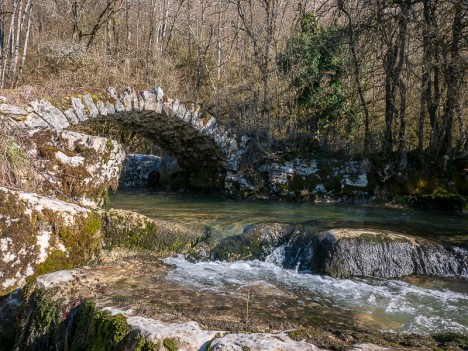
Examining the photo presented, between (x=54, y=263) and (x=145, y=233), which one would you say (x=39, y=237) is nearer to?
(x=54, y=263)

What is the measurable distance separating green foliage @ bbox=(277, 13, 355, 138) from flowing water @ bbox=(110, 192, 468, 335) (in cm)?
462

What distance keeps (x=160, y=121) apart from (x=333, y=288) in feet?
22.5

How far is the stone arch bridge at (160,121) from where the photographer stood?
25.7ft

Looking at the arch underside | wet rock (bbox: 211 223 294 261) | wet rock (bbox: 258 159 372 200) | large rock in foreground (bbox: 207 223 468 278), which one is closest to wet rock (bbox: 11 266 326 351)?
wet rock (bbox: 211 223 294 261)

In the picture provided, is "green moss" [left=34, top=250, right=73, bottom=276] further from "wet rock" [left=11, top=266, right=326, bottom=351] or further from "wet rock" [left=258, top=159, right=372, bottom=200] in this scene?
"wet rock" [left=258, top=159, right=372, bottom=200]

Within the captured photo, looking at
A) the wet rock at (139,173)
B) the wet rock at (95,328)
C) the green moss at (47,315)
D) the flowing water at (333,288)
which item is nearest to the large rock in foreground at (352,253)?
the flowing water at (333,288)

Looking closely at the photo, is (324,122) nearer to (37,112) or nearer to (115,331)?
(37,112)

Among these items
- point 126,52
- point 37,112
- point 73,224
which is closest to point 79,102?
point 37,112

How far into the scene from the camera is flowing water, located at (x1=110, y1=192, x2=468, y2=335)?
4016 mm

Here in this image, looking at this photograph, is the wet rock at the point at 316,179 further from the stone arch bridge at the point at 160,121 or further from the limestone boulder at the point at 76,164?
the limestone boulder at the point at 76,164

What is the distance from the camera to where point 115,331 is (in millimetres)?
2949

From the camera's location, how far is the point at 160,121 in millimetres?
10758

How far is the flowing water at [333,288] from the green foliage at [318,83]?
4.62m

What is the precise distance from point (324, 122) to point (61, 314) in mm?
10132
